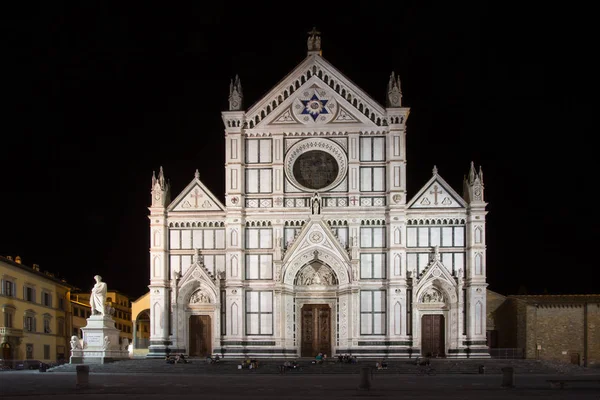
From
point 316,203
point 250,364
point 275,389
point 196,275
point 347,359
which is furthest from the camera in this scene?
point 196,275

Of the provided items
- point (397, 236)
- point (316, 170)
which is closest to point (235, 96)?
point (316, 170)

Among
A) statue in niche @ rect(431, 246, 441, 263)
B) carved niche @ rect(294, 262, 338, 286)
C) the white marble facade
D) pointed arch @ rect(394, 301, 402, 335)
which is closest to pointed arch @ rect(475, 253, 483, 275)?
the white marble facade

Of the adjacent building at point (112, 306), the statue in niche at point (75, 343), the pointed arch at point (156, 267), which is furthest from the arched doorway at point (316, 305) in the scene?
the adjacent building at point (112, 306)

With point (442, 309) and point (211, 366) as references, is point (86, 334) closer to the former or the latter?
point (211, 366)

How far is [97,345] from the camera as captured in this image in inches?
1972

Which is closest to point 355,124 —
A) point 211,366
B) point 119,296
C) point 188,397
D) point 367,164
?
point 367,164

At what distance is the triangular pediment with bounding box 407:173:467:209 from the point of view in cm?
5412

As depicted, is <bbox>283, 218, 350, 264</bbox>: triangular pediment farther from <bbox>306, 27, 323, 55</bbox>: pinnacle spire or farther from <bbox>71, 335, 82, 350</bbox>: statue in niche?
<bbox>71, 335, 82, 350</bbox>: statue in niche

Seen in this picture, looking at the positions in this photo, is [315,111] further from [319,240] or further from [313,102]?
[319,240]

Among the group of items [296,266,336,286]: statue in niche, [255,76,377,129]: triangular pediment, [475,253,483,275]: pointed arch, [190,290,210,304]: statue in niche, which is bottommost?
[190,290,210,304]: statue in niche

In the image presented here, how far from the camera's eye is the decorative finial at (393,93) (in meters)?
55.0

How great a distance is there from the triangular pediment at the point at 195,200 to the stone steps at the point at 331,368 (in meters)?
10.6

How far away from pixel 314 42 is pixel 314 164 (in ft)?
27.1

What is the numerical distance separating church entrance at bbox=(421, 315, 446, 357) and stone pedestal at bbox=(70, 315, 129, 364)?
19.5 m
